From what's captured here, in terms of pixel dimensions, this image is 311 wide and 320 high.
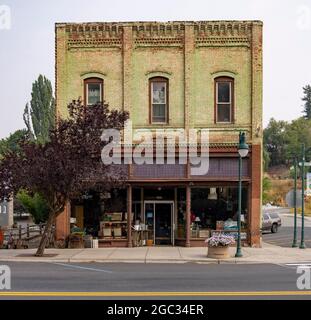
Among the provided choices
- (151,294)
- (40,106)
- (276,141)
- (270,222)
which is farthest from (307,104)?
(151,294)

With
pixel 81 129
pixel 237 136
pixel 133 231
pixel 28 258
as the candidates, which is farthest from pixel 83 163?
pixel 237 136

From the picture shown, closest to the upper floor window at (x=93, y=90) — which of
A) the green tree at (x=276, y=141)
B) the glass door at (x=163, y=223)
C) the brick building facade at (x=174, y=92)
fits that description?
the brick building facade at (x=174, y=92)

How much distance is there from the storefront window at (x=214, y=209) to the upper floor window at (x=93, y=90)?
6.17 m

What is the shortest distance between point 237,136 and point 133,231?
Answer: 21.2 ft

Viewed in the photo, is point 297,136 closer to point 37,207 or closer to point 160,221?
point 37,207

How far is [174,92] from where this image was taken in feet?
87.7

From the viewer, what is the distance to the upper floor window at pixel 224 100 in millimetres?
26781

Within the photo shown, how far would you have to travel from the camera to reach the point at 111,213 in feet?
87.5

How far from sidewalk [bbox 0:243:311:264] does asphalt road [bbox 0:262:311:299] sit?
3.83ft

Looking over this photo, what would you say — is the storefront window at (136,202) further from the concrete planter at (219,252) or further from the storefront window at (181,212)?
the concrete planter at (219,252)

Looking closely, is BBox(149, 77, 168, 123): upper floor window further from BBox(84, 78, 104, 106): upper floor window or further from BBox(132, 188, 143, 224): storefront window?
BBox(132, 188, 143, 224): storefront window

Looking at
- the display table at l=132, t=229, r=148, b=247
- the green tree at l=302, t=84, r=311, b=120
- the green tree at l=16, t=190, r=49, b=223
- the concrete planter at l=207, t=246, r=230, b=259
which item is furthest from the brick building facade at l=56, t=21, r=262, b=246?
the green tree at l=302, t=84, r=311, b=120

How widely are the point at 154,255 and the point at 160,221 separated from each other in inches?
178

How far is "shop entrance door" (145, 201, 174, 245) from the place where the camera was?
88.5ft
